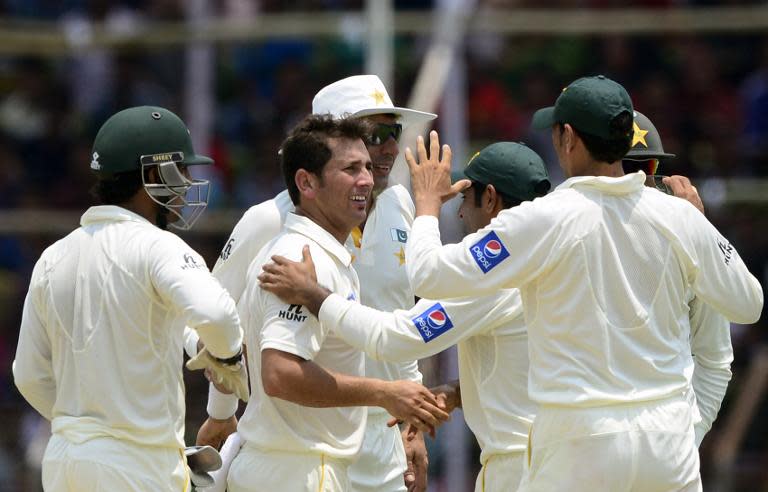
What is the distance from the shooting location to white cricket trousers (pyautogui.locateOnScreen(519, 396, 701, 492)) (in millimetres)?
4621

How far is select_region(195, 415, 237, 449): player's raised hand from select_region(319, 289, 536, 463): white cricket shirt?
940 mm

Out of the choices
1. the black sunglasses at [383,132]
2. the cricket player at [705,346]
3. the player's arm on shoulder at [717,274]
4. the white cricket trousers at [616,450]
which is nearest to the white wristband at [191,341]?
the black sunglasses at [383,132]

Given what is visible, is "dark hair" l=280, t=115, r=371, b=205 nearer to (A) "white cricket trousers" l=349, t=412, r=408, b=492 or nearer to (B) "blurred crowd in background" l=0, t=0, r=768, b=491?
(A) "white cricket trousers" l=349, t=412, r=408, b=492

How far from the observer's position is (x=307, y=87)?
43.4 feet

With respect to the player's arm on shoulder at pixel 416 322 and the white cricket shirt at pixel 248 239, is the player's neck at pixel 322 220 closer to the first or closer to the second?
the player's arm on shoulder at pixel 416 322

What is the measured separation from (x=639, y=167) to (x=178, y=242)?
183 cm

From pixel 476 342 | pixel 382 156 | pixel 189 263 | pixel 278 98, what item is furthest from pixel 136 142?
pixel 278 98

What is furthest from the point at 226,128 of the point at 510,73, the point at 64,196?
the point at 510,73

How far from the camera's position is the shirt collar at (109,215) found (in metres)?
5.04

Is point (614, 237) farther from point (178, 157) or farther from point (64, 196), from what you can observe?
point (64, 196)

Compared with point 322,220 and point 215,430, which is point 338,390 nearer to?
point 322,220

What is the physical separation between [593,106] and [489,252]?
60 cm

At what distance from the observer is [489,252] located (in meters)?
4.71

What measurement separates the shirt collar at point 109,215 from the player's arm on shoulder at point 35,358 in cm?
25
